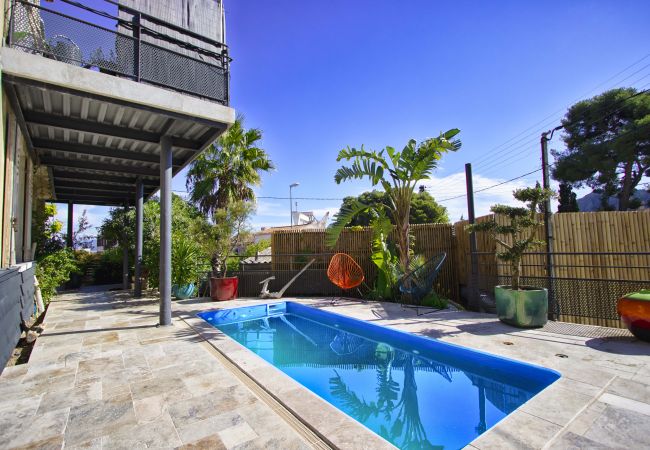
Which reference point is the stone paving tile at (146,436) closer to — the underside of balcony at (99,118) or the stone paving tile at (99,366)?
the stone paving tile at (99,366)

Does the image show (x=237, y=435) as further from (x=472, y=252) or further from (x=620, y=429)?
(x=472, y=252)

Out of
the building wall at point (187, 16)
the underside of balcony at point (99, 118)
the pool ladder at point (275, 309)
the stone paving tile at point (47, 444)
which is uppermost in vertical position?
the building wall at point (187, 16)

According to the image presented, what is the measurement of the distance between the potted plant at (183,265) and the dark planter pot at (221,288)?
68 centimetres

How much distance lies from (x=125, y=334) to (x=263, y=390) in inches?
121

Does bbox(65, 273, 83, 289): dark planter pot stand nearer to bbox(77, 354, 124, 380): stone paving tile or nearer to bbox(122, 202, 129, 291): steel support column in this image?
bbox(122, 202, 129, 291): steel support column

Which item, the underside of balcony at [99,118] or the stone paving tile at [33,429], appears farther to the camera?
the underside of balcony at [99,118]

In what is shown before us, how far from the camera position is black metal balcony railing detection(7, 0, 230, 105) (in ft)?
14.1

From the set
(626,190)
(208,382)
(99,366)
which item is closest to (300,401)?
(208,382)

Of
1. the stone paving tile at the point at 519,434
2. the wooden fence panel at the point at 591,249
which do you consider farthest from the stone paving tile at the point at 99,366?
the wooden fence panel at the point at 591,249

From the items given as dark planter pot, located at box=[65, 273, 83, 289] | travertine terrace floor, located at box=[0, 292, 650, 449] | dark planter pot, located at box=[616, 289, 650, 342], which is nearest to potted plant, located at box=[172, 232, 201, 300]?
travertine terrace floor, located at box=[0, 292, 650, 449]

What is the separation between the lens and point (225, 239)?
820 centimetres

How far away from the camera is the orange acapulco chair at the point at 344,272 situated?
767 cm

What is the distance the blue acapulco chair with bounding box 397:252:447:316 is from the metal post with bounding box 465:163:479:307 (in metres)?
0.55

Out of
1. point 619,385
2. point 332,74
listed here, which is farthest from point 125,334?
point 332,74
